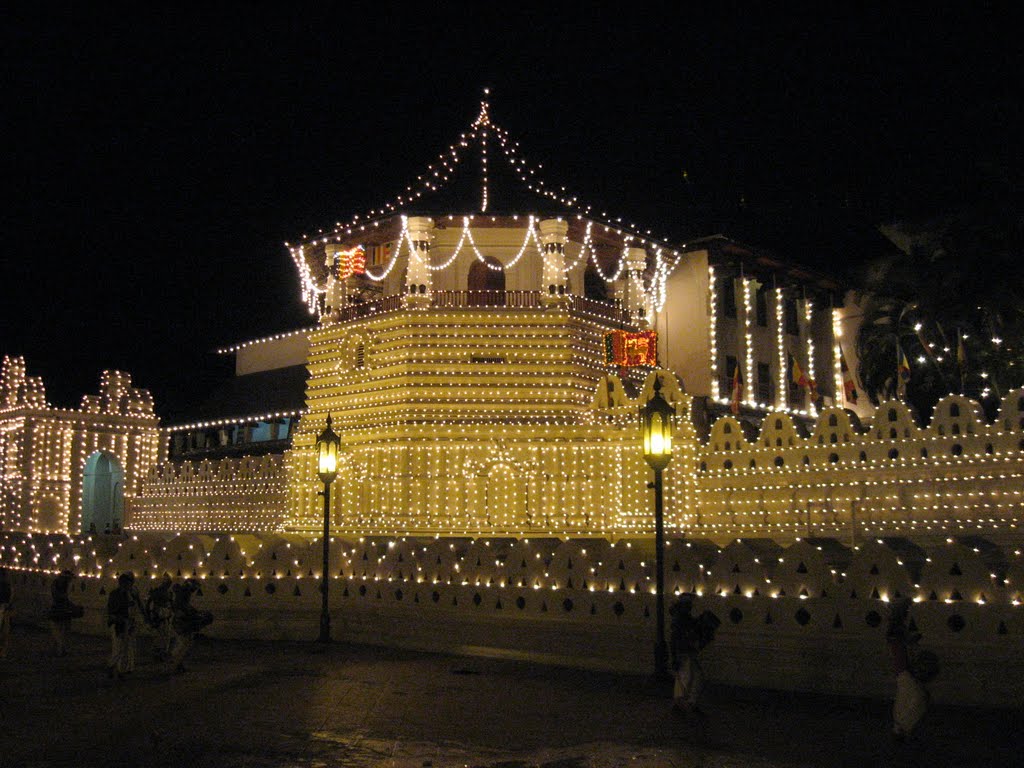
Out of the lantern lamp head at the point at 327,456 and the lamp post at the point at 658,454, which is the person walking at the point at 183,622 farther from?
the lamp post at the point at 658,454

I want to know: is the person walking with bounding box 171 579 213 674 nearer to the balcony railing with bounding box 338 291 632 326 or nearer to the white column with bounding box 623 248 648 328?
the balcony railing with bounding box 338 291 632 326

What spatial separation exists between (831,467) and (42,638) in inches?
592

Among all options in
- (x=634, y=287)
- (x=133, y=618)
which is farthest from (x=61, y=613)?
(x=634, y=287)

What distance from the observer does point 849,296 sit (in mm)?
38094

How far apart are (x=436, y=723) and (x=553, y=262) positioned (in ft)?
56.3

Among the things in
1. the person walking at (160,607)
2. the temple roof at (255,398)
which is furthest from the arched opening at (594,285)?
the person walking at (160,607)

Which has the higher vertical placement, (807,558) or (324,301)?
(324,301)

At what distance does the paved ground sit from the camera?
30.1ft

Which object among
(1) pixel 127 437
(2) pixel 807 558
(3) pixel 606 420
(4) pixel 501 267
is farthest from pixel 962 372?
(1) pixel 127 437

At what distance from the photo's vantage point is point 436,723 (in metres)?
10.8

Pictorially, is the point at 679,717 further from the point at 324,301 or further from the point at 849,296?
the point at 849,296

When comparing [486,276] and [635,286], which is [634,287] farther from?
[486,276]

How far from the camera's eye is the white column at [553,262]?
86.7 ft

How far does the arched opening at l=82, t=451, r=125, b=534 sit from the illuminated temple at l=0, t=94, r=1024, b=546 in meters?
3.03
